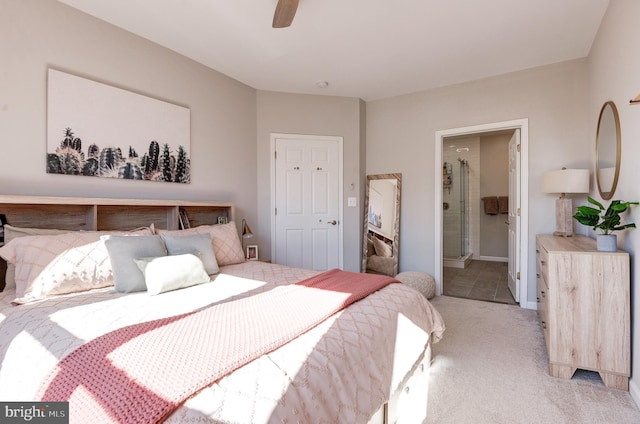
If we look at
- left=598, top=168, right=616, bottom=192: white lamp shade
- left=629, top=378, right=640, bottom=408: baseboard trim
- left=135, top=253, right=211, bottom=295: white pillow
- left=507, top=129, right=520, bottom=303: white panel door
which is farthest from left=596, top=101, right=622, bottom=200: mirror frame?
left=135, top=253, right=211, bottom=295: white pillow

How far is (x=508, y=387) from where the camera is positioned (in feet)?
6.36

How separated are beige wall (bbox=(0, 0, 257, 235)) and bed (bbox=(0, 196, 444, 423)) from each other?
0.94ft

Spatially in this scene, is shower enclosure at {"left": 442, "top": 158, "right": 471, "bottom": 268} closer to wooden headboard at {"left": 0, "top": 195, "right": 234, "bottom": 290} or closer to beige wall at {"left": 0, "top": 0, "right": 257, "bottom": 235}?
beige wall at {"left": 0, "top": 0, "right": 257, "bottom": 235}

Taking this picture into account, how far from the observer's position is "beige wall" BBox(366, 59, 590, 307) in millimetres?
3209

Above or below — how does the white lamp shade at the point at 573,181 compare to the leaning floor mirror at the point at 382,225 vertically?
above

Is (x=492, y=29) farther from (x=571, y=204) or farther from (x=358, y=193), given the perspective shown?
(x=358, y=193)

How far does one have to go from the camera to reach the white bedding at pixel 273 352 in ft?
2.84

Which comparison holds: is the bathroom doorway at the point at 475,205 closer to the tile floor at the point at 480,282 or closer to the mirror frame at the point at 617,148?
the tile floor at the point at 480,282

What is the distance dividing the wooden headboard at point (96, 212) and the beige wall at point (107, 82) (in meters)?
0.12

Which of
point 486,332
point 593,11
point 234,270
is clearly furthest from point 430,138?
point 234,270

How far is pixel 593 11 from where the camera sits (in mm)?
2418

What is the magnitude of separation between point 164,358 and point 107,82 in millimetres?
2471

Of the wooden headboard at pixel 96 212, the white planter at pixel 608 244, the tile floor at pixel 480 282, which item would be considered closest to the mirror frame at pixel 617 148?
the white planter at pixel 608 244

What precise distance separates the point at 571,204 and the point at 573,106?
1.05 meters
